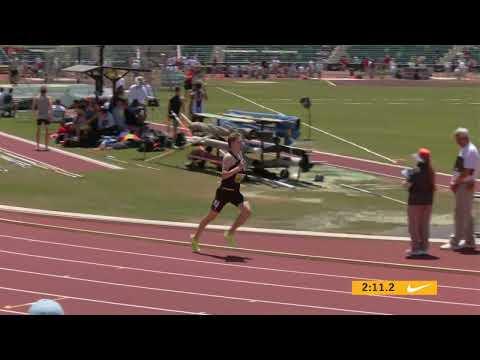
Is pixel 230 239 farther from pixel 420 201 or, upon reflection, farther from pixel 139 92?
pixel 139 92

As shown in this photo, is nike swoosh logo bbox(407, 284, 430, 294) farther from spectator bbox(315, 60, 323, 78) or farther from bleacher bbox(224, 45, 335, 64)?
spectator bbox(315, 60, 323, 78)

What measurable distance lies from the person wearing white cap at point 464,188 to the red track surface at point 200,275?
40cm

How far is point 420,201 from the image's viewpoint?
13.7 meters

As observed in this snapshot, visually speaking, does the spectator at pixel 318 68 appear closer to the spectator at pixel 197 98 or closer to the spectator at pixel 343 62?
the spectator at pixel 343 62

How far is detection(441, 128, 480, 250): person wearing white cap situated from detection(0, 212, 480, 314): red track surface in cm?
40

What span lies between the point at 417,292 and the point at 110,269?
3.91 metres

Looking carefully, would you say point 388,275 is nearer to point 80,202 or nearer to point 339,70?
point 80,202

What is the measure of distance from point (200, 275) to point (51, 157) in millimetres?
12138

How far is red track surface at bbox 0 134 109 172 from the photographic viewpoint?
22.3 m

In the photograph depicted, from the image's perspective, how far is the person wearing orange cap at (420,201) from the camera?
13.6 m

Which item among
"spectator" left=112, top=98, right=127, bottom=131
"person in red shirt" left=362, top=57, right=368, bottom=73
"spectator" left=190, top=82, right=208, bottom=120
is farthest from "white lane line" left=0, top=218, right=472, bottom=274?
"person in red shirt" left=362, top=57, right=368, bottom=73

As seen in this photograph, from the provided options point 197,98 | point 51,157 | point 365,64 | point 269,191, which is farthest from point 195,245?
point 365,64

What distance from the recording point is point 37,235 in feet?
48.9
